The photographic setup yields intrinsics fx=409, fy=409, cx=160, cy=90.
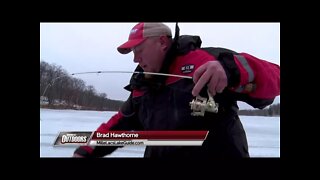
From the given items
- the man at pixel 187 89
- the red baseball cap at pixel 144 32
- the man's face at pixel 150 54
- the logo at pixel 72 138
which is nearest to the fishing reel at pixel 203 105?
the man at pixel 187 89

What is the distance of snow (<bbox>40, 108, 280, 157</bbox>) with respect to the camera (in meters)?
2.16

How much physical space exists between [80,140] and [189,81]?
2.34ft

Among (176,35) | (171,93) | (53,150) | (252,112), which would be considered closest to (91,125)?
(53,150)

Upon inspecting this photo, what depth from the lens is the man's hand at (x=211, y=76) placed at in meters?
1.62

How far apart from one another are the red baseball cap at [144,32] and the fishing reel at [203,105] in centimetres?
41

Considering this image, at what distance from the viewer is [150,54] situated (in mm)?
2020

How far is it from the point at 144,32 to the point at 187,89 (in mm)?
392

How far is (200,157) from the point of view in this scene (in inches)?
76.3

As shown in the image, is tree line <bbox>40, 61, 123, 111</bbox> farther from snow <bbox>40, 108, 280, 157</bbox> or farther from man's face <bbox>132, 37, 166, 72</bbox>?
man's face <bbox>132, 37, 166, 72</bbox>

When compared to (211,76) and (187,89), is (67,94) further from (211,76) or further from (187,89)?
(211,76)

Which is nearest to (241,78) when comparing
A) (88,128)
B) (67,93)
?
(88,128)

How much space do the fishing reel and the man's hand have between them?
13 cm

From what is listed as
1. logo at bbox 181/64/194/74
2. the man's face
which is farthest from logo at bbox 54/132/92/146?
logo at bbox 181/64/194/74

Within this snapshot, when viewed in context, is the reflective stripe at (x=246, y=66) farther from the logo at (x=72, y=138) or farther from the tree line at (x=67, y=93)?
the logo at (x=72, y=138)
